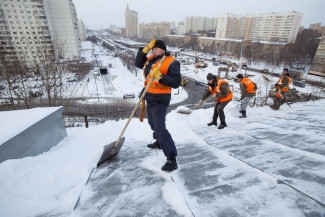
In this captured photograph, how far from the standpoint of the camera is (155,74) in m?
2.19

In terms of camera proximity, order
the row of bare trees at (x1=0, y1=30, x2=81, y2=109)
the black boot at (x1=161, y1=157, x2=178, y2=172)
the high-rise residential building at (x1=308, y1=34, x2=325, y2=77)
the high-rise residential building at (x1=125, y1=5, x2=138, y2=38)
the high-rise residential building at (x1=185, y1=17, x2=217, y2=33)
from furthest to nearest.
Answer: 1. the high-rise residential building at (x1=125, y1=5, x2=138, y2=38)
2. the high-rise residential building at (x1=185, y1=17, x2=217, y2=33)
3. the high-rise residential building at (x1=308, y1=34, x2=325, y2=77)
4. the row of bare trees at (x1=0, y1=30, x2=81, y2=109)
5. the black boot at (x1=161, y1=157, x2=178, y2=172)

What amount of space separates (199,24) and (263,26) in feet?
154

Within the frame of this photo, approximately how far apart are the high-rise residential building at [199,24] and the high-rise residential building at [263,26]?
31.8m

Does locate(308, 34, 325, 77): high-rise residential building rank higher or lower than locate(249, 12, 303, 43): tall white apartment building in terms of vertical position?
lower

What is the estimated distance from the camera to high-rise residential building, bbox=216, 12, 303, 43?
54.3 m

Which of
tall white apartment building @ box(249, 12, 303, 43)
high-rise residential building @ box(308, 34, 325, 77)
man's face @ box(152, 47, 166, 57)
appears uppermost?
tall white apartment building @ box(249, 12, 303, 43)

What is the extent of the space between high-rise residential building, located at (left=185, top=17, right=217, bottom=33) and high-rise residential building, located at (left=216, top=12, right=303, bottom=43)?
104 ft

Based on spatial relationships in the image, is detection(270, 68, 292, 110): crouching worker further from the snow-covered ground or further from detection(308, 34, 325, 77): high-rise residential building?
detection(308, 34, 325, 77): high-rise residential building

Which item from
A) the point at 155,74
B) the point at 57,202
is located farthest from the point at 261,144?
the point at 57,202

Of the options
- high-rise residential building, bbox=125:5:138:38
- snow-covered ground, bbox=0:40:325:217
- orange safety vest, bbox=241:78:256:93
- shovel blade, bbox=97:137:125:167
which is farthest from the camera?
high-rise residential building, bbox=125:5:138:38

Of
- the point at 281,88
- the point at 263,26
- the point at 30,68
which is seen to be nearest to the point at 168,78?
the point at 281,88

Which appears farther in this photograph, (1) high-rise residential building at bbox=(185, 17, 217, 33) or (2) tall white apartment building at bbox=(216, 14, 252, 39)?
(1) high-rise residential building at bbox=(185, 17, 217, 33)

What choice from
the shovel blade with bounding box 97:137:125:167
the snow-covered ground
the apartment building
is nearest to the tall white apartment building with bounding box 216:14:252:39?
the apartment building

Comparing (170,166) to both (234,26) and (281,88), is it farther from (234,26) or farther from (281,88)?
(234,26)
